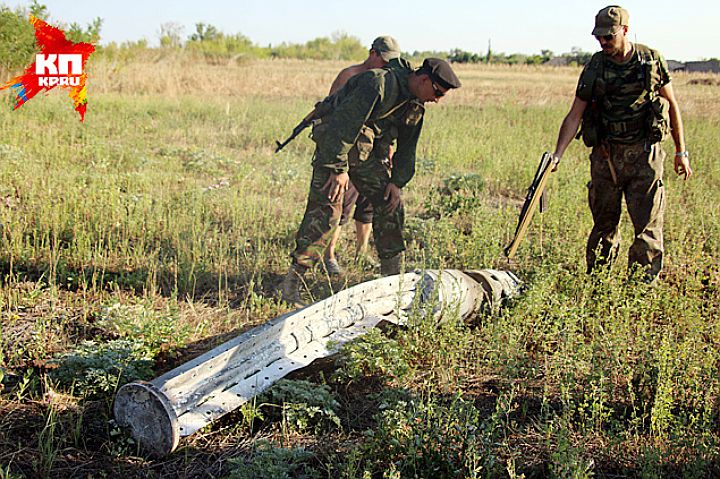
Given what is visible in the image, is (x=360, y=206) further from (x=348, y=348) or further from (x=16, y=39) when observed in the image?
(x=16, y=39)

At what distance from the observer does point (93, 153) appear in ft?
28.2

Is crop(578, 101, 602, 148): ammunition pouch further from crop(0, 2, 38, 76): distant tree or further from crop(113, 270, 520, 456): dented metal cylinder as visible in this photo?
crop(0, 2, 38, 76): distant tree

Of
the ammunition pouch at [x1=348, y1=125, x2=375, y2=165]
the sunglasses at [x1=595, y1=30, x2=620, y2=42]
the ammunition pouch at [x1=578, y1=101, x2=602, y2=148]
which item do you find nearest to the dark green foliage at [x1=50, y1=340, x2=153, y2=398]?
the ammunition pouch at [x1=348, y1=125, x2=375, y2=165]

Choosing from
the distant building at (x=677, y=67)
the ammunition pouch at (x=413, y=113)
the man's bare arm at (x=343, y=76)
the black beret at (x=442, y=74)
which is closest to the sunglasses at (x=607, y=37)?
the black beret at (x=442, y=74)

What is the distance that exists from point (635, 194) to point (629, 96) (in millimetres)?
693

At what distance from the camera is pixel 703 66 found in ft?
134

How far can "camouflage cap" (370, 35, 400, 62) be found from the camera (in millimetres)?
6160

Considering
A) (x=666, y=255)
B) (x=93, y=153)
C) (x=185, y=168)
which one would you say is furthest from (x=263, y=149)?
(x=666, y=255)

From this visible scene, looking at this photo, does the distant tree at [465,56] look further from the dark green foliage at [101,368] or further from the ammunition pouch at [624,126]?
the dark green foliage at [101,368]

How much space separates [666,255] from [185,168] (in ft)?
19.1

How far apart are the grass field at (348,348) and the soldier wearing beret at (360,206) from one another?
184 mm

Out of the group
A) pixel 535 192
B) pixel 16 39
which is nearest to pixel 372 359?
pixel 535 192

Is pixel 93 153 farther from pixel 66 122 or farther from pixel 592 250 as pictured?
pixel 592 250

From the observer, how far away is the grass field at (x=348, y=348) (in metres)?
2.95
